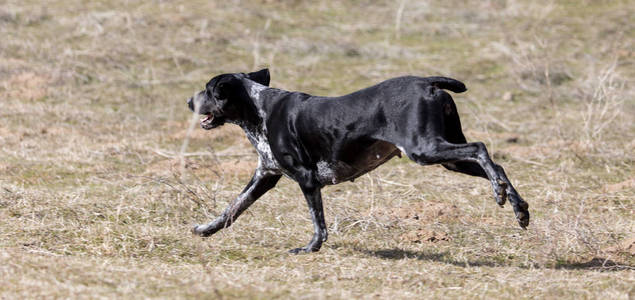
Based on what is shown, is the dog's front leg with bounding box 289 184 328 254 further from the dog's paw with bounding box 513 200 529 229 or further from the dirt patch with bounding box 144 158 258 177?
the dirt patch with bounding box 144 158 258 177

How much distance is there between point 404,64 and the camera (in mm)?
16922

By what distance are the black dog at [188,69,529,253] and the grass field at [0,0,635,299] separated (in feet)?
1.77

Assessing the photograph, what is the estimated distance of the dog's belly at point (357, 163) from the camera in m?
6.20

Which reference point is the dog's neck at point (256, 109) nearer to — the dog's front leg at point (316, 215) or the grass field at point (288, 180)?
the dog's front leg at point (316, 215)

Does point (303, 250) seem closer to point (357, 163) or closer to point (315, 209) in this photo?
point (315, 209)

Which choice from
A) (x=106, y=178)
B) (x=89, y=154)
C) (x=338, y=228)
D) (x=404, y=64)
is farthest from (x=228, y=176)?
(x=404, y=64)

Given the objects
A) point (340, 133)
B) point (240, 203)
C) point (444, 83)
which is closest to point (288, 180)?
point (240, 203)

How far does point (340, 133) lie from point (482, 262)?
4.81 feet

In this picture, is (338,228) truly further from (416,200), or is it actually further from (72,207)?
(72,207)

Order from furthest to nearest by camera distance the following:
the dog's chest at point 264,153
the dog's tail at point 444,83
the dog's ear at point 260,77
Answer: the dog's ear at point 260,77
the dog's chest at point 264,153
the dog's tail at point 444,83

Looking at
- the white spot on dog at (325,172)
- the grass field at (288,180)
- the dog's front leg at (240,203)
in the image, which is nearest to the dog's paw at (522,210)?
the grass field at (288,180)

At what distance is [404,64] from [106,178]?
29.0 ft

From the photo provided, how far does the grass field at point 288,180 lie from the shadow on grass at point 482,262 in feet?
0.13

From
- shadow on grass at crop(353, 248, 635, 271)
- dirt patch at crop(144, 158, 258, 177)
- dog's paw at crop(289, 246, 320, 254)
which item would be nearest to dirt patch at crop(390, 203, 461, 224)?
shadow on grass at crop(353, 248, 635, 271)
